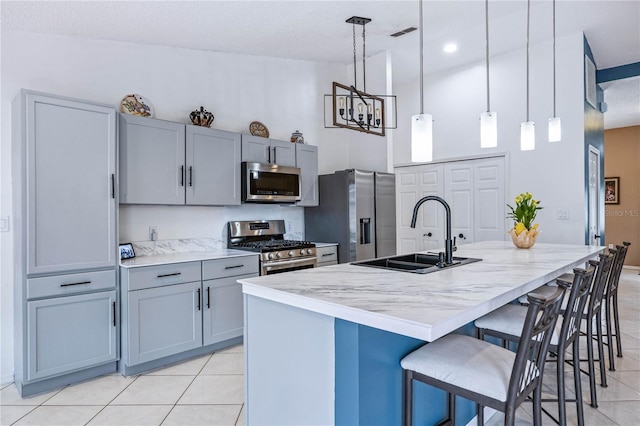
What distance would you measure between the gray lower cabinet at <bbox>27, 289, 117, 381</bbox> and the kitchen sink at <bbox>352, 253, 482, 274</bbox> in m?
1.92

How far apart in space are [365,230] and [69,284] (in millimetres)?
Result: 2839

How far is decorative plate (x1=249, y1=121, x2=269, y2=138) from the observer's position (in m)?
4.23

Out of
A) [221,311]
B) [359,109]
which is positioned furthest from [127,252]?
[359,109]

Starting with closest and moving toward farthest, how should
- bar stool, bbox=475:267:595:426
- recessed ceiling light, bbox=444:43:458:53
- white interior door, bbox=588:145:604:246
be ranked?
bar stool, bbox=475:267:595:426
recessed ceiling light, bbox=444:43:458:53
white interior door, bbox=588:145:604:246

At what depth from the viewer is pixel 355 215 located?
13.8 feet

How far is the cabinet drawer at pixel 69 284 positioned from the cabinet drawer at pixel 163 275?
6.9 inches

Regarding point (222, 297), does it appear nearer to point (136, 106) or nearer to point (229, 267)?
point (229, 267)

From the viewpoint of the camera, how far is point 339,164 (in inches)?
203

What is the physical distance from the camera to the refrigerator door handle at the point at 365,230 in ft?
14.1

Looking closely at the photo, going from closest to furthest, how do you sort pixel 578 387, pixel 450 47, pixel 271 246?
pixel 578 387 → pixel 271 246 → pixel 450 47

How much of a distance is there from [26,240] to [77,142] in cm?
75

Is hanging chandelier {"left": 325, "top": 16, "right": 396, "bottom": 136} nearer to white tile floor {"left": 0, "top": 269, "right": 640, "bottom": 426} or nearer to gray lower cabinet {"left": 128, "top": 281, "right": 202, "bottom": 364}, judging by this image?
gray lower cabinet {"left": 128, "top": 281, "right": 202, "bottom": 364}

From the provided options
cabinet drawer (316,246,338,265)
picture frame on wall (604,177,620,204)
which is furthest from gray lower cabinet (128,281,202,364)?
picture frame on wall (604,177,620,204)

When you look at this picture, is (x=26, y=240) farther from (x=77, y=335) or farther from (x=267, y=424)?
(x=267, y=424)
